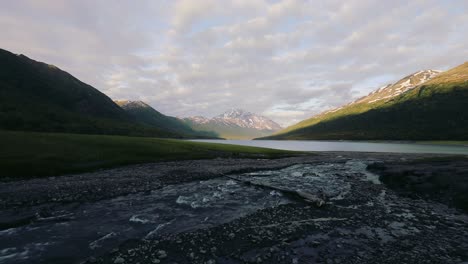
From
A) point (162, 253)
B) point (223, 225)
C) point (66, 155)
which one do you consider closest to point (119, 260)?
point (162, 253)

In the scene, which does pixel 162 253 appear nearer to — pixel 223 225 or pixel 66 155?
pixel 223 225

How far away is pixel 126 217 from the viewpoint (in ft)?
55.7

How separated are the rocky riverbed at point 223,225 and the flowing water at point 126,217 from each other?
72 mm

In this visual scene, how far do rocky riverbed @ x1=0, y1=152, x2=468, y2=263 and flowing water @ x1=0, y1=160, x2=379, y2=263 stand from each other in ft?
0.24

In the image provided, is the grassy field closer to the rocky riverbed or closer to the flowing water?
the rocky riverbed

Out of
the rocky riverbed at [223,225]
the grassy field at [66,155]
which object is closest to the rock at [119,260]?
the rocky riverbed at [223,225]

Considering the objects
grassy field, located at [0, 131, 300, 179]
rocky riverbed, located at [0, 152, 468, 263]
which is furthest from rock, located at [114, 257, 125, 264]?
grassy field, located at [0, 131, 300, 179]

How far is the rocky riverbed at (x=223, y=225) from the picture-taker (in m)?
11.5

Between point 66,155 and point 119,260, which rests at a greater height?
point 66,155

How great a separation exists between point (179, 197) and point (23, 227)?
1178cm

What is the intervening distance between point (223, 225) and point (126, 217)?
7785mm

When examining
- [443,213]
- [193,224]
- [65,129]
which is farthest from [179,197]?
[65,129]

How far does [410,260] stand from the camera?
1087cm

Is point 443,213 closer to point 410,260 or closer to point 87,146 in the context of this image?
point 410,260
